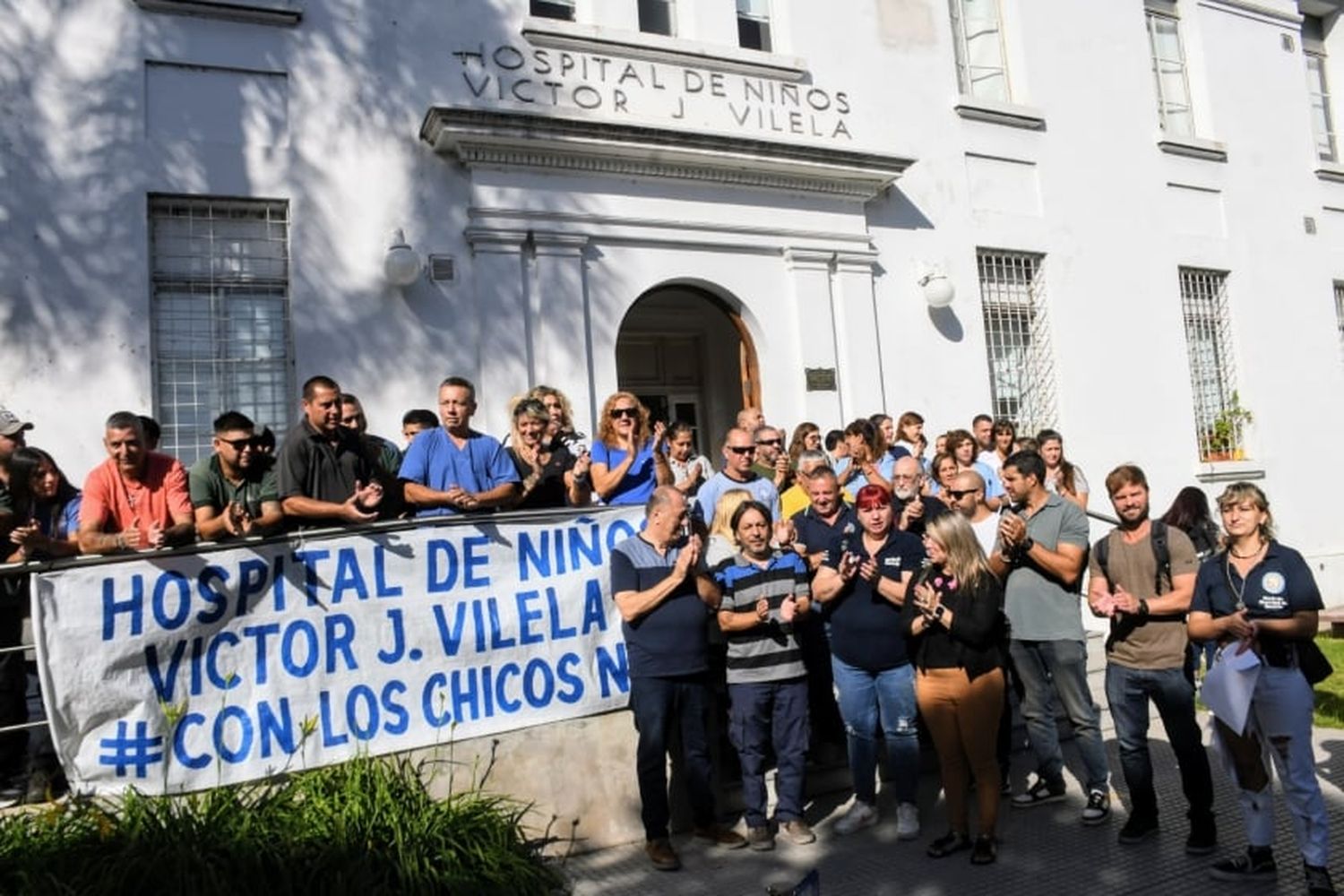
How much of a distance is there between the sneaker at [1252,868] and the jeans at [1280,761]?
0.04 m

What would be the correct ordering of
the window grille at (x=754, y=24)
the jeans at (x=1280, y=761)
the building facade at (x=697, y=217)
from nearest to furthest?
the jeans at (x=1280, y=761), the building facade at (x=697, y=217), the window grille at (x=754, y=24)

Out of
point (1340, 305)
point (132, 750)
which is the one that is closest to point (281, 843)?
point (132, 750)

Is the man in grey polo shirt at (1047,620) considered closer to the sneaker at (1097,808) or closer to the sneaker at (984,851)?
the sneaker at (1097,808)

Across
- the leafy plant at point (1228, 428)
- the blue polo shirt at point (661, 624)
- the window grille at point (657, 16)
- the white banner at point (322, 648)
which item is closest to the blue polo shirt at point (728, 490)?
the white banner at point (322, 648)

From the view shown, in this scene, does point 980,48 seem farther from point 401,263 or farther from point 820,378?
point 401,263

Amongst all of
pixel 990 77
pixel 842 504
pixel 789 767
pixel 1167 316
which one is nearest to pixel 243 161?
pixel 842 504

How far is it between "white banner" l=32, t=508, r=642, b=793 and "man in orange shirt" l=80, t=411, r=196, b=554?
0.27 m

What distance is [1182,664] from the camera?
16.8 ft

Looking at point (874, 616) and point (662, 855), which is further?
point (874, 616)

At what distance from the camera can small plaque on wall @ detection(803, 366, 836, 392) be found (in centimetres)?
1059

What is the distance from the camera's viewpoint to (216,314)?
8586mm

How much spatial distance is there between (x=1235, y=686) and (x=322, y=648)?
4.23m

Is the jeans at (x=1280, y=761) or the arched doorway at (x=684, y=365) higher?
the arched doorway at (x=684, y=365)

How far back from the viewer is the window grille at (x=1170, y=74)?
13977mm
